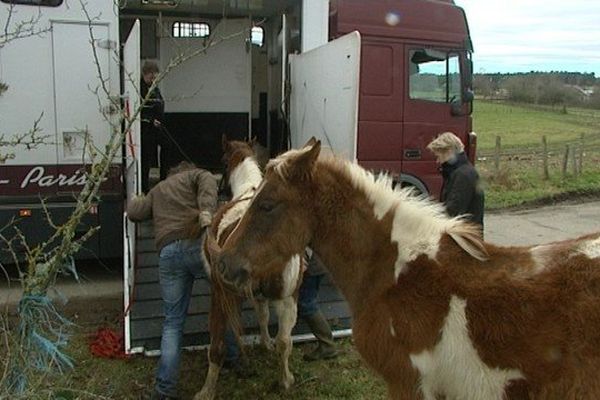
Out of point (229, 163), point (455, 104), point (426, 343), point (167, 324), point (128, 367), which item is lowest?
point (128, 367)

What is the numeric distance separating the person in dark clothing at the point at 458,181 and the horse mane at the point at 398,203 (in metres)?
2.44

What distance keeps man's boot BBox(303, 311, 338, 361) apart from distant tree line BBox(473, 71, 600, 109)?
28.1 meters

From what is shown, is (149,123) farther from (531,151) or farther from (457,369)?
(531,151)

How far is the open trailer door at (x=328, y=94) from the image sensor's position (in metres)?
5.11

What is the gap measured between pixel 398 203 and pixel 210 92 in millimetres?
5862

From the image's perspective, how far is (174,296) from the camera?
175 inches

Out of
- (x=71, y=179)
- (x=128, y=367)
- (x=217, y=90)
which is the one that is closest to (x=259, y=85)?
(x=217, y=90)

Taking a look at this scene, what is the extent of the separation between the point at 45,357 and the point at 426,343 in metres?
1.56

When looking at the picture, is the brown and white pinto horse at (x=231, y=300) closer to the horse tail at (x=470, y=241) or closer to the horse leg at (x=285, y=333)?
the horse leg at (x=285, y=333)

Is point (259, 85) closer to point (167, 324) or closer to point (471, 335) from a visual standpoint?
point (167, 324)

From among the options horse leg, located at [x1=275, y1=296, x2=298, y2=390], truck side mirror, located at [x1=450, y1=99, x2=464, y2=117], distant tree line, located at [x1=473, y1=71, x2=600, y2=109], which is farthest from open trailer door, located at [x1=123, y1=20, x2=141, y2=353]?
distant tree line, located at [x1=473, y1=71, x2=600, y2=109]

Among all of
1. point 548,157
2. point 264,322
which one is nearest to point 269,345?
point 264,322

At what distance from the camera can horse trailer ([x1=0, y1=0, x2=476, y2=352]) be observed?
215 inches

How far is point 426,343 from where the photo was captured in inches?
104
